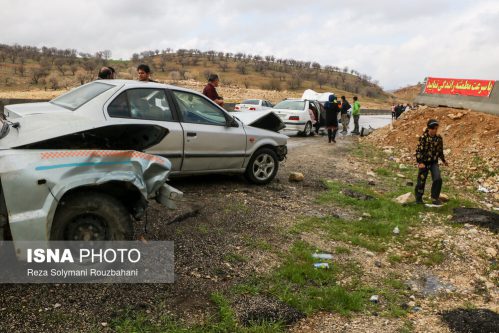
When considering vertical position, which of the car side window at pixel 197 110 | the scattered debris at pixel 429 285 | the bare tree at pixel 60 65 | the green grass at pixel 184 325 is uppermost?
the bare tree at pixel 60 65

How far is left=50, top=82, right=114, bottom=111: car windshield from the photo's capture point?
5.69 metres

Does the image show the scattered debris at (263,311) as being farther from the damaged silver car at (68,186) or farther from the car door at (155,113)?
the car door at (155,113)

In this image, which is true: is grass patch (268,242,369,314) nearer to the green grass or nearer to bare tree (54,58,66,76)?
the green grass

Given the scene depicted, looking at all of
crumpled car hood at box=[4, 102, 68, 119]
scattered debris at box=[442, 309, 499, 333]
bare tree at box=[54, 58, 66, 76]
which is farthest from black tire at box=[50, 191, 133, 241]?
bare tree at box=[54, 58, 66, 76]

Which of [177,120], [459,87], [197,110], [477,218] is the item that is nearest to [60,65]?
[459,87]

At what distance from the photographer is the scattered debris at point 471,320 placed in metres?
3.70

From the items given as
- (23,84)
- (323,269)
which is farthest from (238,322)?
(23,84)

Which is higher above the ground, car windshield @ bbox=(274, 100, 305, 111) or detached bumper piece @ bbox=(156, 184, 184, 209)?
car windshield @ bbox=(274, 100, 305, 111)

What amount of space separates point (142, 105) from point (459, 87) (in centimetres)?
1503

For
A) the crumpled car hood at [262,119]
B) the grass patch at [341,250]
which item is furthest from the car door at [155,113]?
the grass patch at [341,250]

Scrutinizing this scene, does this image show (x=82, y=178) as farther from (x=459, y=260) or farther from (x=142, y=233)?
(x=459, y=260)

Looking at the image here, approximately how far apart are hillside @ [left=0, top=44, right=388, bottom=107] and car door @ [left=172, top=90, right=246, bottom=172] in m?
34.0

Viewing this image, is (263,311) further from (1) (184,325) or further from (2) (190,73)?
(2) (190,73)

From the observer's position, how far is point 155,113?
5.95 m
